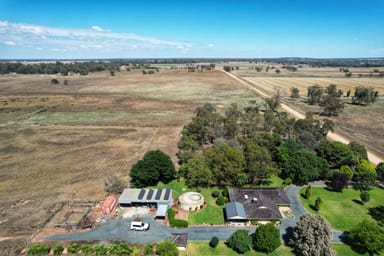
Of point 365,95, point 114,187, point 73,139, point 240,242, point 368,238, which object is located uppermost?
point 365,95

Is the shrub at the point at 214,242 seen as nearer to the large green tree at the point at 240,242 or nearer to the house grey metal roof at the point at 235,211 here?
the large green tree at the point at 240,242

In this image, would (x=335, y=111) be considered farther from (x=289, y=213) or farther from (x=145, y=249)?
(x=145, y=249)

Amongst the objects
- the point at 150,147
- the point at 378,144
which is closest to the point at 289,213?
the point at 150,147

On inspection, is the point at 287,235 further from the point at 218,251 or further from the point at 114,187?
the point at 114,187

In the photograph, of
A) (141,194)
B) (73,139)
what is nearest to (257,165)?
(141,194)

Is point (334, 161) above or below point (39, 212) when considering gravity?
above

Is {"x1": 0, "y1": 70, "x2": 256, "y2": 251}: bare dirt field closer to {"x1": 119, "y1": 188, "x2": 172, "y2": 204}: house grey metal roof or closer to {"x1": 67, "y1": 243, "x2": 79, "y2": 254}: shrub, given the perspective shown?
{"x1": 119, "y1": 188, "x2": 172, "y2": 204}: house grey metal roof

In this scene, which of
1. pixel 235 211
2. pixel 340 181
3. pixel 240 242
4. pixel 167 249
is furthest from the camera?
pixel 340 181
